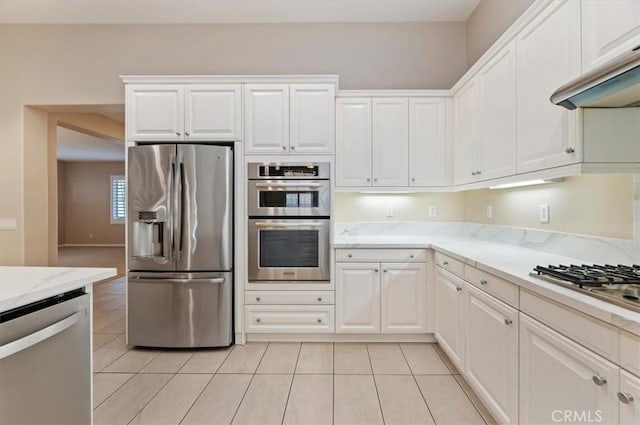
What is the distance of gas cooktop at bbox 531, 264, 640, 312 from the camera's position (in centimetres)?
107

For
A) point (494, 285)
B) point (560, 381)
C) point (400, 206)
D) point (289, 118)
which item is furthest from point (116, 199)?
point (560, 381)

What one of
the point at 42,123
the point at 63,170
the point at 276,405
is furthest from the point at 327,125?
the point at 63,170

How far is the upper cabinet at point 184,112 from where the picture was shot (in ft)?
9.41

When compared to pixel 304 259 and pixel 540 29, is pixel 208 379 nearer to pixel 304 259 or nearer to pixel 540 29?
pixel 304 259

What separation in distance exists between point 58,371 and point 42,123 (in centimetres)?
371

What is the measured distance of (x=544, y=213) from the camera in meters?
2.20

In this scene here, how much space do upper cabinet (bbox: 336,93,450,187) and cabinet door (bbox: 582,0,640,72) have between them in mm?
1638

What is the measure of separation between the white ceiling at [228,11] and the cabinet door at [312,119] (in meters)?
0.94

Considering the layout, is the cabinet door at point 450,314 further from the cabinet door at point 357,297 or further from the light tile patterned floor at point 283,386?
the cabinet door at point 357,297

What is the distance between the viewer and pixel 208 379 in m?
2.35

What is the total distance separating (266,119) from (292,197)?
73cm

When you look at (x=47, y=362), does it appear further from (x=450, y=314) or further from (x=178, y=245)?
(x=450, y=314)

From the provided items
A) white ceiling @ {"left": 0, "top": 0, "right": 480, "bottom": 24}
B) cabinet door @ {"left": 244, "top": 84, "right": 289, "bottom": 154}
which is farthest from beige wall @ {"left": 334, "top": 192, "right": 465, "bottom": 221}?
white ceiling @ {"left": 0, "top": 0, "right": 480, "bottom": 24}

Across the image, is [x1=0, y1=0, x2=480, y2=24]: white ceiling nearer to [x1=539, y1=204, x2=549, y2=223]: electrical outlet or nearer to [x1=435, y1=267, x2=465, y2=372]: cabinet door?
[x1=539, y1=204, x2=549, y2=223]: electrical outlet
